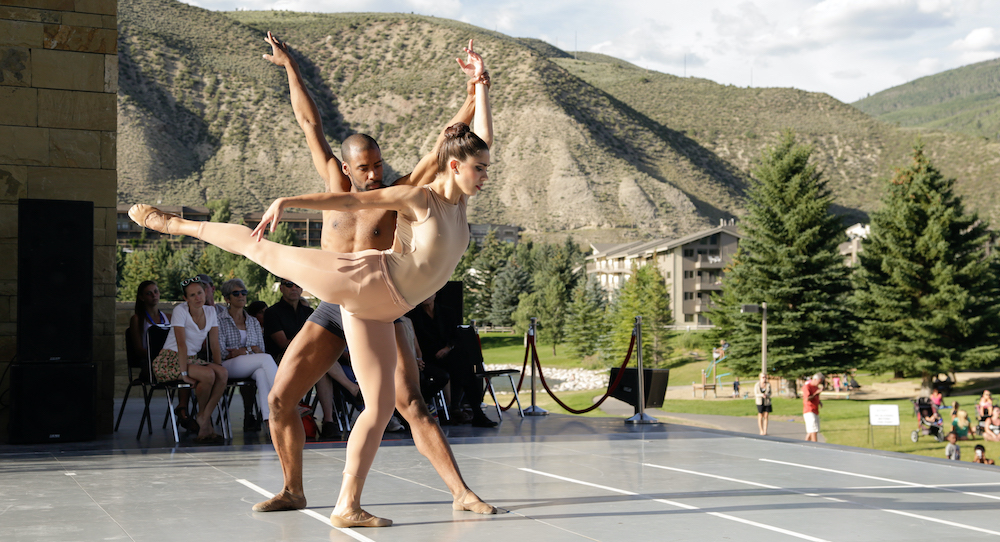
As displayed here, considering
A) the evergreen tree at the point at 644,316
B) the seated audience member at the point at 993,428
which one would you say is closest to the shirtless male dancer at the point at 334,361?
the seated audience member at the point at 993,428

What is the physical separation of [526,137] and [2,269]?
102462 mm

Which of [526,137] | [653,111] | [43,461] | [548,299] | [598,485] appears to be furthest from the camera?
[653,111]

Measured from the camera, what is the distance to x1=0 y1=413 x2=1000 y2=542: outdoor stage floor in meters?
4.07

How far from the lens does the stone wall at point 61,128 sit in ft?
25.7

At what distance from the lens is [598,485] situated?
5.50 metres

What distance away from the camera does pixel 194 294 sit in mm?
7562

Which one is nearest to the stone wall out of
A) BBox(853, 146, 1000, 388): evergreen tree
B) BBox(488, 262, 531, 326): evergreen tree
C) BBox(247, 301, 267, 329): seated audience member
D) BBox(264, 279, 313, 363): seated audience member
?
BBox(264, 279, 313, 363): seated audience member

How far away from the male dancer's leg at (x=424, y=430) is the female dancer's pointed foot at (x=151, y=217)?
49.2 inches

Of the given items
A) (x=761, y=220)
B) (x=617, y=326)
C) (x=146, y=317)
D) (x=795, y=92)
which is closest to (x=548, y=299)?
(x=617, y=326)

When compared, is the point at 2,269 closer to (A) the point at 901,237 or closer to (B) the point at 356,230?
(B) the point at 356,230

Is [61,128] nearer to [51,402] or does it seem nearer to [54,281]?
[54,281]

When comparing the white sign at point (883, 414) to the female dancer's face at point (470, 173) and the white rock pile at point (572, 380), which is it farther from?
the white rock pile at point (572, 380)

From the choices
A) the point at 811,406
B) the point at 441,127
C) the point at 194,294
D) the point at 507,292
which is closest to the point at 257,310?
the point at 194,294

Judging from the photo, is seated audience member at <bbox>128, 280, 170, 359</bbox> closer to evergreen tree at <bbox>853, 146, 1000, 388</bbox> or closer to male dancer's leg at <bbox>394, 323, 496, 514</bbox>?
male dancer's leg at <bbox>394, 323, 496, 514</bbox>
